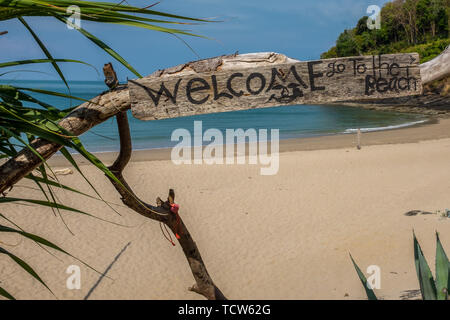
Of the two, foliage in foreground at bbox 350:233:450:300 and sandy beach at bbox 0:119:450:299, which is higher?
foliage in foreground at bbox 350:233:450:300

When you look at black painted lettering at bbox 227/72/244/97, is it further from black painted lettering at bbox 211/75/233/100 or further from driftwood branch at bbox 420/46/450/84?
driftwood branch at bbox 420/46/450/84

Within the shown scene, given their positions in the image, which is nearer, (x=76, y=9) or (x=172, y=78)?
Result: (x=76, y=9)

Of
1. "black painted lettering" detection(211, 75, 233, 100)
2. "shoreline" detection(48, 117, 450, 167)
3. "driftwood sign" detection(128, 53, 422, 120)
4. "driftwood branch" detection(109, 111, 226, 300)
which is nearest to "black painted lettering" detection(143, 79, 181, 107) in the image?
"driftwood sign" detection(128, 53, 422, 120)

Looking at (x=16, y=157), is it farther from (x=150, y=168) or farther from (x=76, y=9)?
(x=150, y=168)

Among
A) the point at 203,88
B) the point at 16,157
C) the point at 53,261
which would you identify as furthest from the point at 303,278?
the point at 16,157

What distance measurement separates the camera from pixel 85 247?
752cm

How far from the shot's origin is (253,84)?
2.20 m

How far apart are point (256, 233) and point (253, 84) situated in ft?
19.7

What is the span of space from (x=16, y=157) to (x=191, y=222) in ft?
23.5

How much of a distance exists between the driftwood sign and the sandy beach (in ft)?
8.80

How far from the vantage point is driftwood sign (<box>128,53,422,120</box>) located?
2135 mm

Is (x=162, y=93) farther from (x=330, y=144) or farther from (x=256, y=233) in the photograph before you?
(x=330, y=144)

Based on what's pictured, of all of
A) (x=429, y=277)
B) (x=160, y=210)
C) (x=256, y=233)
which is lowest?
(x=256, y=233)

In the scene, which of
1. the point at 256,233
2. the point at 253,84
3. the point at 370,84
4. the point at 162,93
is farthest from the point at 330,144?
the point at 162,93
